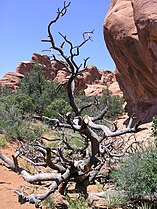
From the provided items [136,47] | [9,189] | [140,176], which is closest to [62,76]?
[136,47]

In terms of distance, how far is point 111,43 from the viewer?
18.5 metres

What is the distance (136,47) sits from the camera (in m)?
16.0

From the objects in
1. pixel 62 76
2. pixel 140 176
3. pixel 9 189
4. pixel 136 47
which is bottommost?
pixel 9 189

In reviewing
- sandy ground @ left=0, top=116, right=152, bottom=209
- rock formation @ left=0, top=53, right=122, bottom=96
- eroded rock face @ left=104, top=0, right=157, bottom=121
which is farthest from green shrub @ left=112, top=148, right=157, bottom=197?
rock formation @ left=0, top=53, right=122, bottom=96

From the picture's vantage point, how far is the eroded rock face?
47.1 feet

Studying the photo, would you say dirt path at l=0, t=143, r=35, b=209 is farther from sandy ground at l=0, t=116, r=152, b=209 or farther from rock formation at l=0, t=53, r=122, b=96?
Answer: rock formation at l=0, t=53, r=122, b=96

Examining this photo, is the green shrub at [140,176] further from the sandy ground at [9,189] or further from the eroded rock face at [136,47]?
the eroded rock face at [136,47]

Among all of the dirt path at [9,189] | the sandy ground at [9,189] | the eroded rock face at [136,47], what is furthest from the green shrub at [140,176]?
the eroded rock face at [136,47]

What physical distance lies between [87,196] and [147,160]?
55.0 inches

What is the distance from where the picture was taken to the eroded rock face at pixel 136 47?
1436 centimetres

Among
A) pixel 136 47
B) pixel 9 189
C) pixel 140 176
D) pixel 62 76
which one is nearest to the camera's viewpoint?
pixel 140 176

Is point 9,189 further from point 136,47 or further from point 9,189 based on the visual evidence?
point 136,47

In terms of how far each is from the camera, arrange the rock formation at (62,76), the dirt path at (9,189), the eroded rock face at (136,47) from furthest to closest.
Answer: the rock formation at (62,76), the eroded rock face at (136,47), the dirt path at (9,189)

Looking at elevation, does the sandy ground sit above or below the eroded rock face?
below
